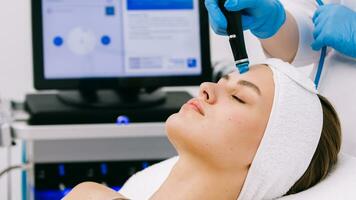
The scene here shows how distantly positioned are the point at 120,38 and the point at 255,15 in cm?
72

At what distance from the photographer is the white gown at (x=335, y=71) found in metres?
1.61

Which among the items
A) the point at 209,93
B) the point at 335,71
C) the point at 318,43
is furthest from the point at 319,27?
the point at 209,93

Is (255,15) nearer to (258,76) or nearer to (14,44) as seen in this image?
(258,76)

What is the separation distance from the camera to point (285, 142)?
54.4 inches

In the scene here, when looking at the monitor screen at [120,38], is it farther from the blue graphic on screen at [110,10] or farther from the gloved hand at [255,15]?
the gloved hand at [255,15]

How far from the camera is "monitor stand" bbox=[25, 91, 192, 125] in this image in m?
2.07

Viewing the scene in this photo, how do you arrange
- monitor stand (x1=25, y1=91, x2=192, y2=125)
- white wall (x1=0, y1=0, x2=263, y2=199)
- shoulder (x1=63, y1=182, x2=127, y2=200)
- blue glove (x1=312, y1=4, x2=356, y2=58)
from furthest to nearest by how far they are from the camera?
white wall (x1=0, y1=0, x2=263, y2=199) < monitor stand (x1=25, y1=91, x2=192, y2=125) < blue glove (x1=312, y1=4, x2=356, y2=58) < shoulder (x1=63, y1=182, x2=127, y2=200)

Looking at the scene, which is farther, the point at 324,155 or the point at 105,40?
the point at 105,40

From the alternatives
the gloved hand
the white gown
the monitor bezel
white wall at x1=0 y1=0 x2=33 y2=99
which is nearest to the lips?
the gloved hand

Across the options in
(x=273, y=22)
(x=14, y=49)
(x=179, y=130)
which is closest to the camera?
(x=179, y=130)

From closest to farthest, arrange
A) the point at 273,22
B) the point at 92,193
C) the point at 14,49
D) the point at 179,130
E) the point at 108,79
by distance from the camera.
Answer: the point at 179,130 → the point at 92,193 → the point at 273,22 → the point at 108,79 → the point at 14,49

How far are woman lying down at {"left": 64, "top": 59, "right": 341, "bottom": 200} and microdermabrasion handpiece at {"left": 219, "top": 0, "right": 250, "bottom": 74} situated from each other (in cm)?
3

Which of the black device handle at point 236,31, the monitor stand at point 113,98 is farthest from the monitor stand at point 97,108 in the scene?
the black device handle at point 236,31

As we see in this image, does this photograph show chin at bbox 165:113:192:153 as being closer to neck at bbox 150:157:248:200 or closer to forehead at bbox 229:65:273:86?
neck at bbox 150:157:248:200
